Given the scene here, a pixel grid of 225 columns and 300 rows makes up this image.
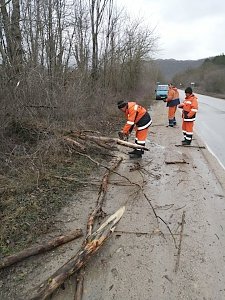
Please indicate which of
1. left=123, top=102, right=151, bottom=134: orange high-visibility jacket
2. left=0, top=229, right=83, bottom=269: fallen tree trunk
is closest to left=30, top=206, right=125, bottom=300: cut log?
left=0, top=229, right=83, bottom=269: fallen tree trunk

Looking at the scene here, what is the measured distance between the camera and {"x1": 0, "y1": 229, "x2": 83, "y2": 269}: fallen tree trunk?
3635 millimetres

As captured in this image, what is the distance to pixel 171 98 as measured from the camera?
13648 millimetres

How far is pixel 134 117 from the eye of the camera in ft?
25.3

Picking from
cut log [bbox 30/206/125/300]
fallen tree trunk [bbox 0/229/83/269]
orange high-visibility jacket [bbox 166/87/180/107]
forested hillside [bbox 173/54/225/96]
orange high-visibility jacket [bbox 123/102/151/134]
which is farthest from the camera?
forested hillside [bbox 173/54/225/96]

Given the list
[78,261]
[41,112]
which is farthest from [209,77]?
[78,261]

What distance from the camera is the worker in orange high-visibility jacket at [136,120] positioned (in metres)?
7.75

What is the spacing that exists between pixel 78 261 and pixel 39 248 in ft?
2.06

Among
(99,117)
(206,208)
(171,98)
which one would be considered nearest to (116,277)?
(206,208)

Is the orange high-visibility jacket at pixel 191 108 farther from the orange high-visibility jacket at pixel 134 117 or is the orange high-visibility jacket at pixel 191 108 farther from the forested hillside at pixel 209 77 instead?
the forested hillside at pixel 209 77

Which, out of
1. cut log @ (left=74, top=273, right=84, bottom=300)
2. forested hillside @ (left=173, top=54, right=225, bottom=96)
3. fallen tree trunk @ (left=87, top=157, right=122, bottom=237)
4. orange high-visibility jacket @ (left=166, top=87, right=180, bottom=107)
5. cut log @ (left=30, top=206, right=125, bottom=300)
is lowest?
forested hillside @ (left=173, top=54, right=225, bottom=96)

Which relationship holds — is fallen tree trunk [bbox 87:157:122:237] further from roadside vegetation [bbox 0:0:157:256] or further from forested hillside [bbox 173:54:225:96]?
forested hillside [bbox 173:54:225:96]

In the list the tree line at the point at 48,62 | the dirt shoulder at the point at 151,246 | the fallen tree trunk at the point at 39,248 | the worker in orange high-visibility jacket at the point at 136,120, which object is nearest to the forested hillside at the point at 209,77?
the tree line at the point at 48,62

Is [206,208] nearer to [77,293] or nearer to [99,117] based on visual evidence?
[77,293]

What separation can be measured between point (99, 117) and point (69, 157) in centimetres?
587
